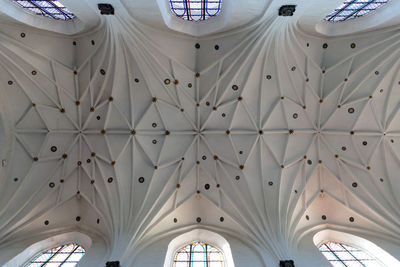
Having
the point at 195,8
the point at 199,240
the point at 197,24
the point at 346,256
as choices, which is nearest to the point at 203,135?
the point at 199,240

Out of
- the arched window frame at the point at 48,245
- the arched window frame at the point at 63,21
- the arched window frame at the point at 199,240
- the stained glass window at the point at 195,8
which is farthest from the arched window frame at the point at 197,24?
the arched window frame at the point at 48,245

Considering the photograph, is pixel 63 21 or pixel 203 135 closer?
pixel 63 21

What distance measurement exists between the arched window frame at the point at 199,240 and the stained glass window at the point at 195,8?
10.9 metres

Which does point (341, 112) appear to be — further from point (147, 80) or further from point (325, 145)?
point (147, 80)

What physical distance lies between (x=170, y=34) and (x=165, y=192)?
8.23 metres

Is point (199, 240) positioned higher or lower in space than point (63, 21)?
lower

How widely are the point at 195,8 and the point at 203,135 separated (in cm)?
662

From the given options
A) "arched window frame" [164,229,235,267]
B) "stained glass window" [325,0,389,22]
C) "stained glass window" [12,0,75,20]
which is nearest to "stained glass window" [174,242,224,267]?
"arched window frame" [164,229,235,267]

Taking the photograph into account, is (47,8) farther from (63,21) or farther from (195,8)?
(195,8)

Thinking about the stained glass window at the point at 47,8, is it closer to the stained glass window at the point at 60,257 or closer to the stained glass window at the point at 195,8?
the stained glass window at the point at 195,8

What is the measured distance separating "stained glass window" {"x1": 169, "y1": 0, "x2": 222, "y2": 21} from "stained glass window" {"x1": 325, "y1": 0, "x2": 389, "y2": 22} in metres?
5.73

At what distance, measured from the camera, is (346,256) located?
1278 cm

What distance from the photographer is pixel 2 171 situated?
1451cm

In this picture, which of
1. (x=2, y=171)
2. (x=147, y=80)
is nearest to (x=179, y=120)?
(x=147, y=80)
